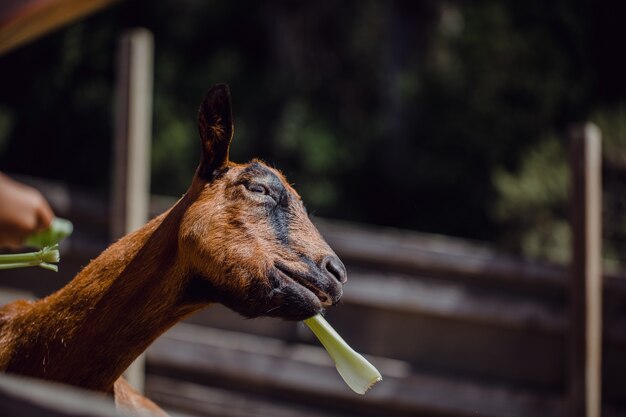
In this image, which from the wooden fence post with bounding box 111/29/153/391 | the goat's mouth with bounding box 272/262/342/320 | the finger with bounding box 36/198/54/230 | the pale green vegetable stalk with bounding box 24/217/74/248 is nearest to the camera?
the finger with bounding box 36/198/54/230

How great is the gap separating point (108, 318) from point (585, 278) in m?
2.60

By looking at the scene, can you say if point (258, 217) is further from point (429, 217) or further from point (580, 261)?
point (429, 217)

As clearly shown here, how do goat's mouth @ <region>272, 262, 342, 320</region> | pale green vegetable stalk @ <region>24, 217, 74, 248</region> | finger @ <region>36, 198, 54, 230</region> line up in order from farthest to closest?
pale green vegetable stalk @ <region>24, 217, 74, 248</region> → goat's mouth @ <region>272, 262, 342, 320</region> → finger @ <region>36, 198, 54, 230</region>

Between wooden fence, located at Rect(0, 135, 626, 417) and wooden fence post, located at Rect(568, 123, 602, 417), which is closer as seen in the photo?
wooden fence post, located at Rect(568, 123, 602, 417)

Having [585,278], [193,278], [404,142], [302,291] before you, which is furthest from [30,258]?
[404,142]

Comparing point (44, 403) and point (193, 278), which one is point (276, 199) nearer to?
point (193, 278)

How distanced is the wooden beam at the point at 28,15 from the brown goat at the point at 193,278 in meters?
0.95

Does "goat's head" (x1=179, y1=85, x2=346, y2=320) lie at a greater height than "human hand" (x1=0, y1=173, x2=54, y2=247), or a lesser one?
greater

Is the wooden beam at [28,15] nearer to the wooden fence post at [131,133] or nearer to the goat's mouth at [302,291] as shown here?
the goat's mouth at [302,291]

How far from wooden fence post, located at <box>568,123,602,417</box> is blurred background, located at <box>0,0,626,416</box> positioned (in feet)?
0.84

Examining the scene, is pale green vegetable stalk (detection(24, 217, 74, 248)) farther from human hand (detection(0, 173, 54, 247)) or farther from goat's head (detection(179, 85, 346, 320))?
human hand (detection(0, 173, 54, 247))

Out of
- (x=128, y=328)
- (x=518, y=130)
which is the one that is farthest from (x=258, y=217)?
(x=518, y=130)

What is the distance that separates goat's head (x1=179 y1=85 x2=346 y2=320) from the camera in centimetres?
205

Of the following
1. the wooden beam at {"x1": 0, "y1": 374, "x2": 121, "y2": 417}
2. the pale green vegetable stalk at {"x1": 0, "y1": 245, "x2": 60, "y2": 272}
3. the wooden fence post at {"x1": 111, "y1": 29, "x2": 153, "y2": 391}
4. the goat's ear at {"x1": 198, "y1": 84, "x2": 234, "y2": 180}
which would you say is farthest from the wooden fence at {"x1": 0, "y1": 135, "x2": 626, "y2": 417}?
the wooden beam at {"x1": 0, "y1": 374, "x2": 121, "y2": 417}
